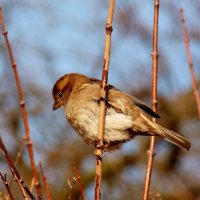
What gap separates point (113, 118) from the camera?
386cm

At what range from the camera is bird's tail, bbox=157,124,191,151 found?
3.79 m

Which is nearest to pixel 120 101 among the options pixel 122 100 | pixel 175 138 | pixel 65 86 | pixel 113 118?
pixel 122 100

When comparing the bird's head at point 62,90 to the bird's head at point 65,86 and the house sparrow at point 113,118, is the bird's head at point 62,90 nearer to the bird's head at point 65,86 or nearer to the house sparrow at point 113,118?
the bird's head at point 65,86

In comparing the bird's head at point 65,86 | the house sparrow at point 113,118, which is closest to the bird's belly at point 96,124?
the house sparrow at point 113,118

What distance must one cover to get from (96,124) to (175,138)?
1.79 feet

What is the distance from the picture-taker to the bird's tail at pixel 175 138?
379 cm

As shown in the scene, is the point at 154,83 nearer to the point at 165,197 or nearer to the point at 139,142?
the point at 165,197

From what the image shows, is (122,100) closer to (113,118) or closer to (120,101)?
(120,101)

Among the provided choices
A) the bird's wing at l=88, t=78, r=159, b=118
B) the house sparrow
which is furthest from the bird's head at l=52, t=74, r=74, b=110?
the bird's wing at l=88, t=78, r=159, b=118

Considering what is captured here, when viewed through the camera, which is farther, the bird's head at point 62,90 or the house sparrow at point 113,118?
the bird's head at point 62,90

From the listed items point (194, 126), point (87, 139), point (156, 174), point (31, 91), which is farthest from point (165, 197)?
point (87, 139)

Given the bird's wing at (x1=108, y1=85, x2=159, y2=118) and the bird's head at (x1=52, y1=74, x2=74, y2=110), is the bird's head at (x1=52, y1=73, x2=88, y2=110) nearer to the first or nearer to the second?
the bird's head at (x1=52, y1=74, x2=74, y2=110)

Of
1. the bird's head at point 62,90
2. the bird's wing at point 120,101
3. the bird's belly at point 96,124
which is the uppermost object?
the bird's head at point 62,90

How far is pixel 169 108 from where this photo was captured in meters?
9.10
